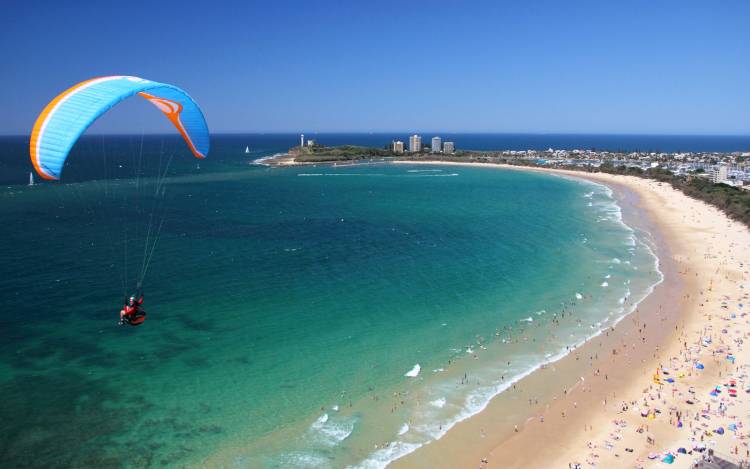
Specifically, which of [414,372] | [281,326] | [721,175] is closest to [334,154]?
[721,175]

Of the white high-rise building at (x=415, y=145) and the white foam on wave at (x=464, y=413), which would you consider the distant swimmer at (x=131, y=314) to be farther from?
the white high-rise building at (x=415, y=145)

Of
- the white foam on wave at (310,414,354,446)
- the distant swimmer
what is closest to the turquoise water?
the white foam on wave at (310,414,354,446)

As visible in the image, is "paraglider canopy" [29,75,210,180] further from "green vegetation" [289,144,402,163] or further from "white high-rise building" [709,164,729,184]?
"green vegetation" [289,144,402,163]

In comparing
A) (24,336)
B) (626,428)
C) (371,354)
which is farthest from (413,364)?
(24,336)

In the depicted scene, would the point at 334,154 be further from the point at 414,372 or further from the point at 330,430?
the point at 330,430

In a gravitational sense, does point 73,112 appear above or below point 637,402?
above

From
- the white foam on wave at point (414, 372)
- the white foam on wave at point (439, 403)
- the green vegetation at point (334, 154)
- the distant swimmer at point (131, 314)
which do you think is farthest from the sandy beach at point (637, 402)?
the green vegetation at point (334, 154)

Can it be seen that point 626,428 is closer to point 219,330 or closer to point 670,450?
point 670,450
